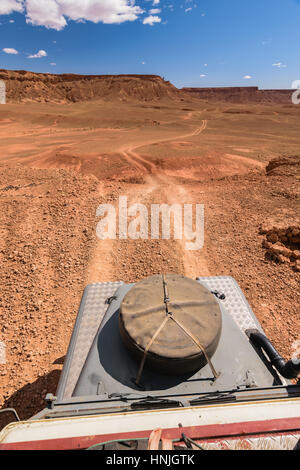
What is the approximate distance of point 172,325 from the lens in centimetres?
213

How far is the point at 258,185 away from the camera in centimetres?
1020

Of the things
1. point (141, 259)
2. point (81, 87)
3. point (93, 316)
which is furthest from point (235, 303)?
point (81, 87)

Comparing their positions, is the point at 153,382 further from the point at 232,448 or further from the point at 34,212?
the point at 34,212

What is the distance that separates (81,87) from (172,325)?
88980 mm

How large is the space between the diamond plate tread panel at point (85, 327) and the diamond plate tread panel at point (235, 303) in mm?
1485

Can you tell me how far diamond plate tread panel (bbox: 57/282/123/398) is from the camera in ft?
7.95

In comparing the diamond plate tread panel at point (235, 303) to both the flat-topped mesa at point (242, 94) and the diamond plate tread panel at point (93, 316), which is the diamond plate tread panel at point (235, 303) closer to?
the diamond plate tread panel at point (93, 316)

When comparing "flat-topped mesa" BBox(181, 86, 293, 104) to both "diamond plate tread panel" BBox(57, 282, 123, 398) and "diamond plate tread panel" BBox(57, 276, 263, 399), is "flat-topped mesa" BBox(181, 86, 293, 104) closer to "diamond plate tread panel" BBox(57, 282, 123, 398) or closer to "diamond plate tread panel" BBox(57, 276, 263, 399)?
"diamond plate tread panel" BBox(57, 276, 263, 399)

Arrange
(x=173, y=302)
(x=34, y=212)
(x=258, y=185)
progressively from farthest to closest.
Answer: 1. (x=258, y=185)
2. (x=34, y=212)
3. (x=173, y=302)

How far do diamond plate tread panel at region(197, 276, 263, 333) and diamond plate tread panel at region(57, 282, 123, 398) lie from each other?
4.87ft

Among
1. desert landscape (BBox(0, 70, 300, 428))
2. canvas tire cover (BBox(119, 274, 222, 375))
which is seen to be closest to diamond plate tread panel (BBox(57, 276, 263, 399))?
canvas tire cover (BBox(119, 274, 222, 375))

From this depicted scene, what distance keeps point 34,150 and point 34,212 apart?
13972 mm

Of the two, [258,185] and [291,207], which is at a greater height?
[258,185]
